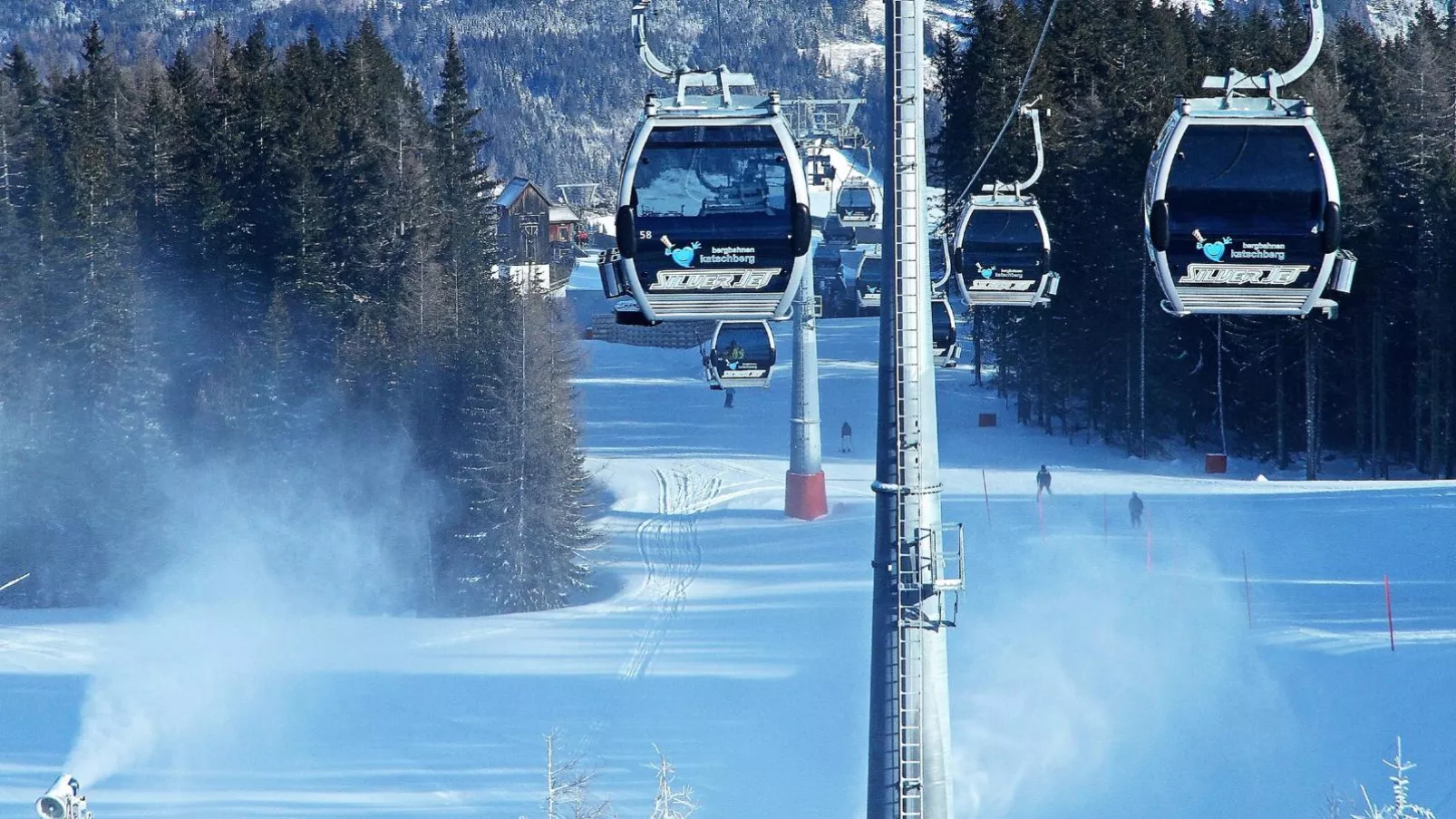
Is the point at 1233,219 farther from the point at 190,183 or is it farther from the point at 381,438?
the point at 190,183

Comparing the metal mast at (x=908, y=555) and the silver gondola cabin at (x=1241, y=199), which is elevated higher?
the silver gondola cabin at (x=1241, y=199)

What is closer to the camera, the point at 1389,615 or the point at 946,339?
the point at 1389,615

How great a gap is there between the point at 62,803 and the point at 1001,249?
10.9 m

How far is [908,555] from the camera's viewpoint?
982 cm

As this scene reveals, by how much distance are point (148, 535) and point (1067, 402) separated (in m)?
23.0

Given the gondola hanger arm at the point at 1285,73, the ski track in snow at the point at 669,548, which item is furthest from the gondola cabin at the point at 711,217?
the ski track in snow at the point at 669,548

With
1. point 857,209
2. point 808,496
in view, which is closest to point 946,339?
point 857,209

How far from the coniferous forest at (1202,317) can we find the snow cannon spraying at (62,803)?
→ 85.0 feet

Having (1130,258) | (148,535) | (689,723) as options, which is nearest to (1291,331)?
(1130,258)

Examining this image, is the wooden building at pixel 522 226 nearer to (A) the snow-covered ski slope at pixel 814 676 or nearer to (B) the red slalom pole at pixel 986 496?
(B) the red slalom pole at pixel 986 496

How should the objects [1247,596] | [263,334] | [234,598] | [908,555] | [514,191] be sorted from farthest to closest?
[514,191], [263,334], [234,598], [1247,596], [908,555]

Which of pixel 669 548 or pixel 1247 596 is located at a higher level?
pixel 1247 596

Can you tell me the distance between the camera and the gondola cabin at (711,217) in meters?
9.48

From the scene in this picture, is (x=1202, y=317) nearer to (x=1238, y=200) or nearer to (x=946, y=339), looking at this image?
(x=946, y=339)
